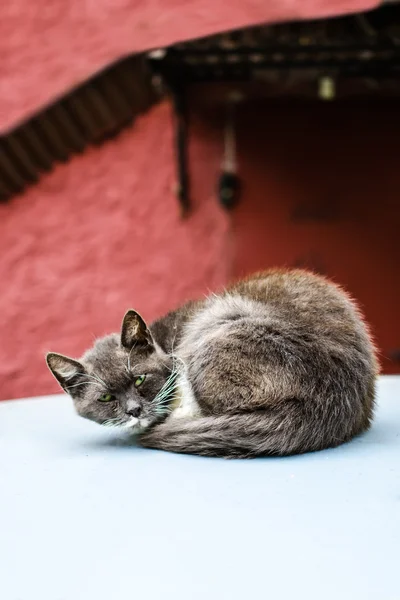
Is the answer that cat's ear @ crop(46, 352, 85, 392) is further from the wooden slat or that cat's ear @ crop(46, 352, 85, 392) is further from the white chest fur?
the wooden slat

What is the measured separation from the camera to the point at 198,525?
1.16 m

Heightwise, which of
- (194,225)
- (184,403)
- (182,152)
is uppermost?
(184,403)

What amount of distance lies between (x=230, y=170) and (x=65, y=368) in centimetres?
239

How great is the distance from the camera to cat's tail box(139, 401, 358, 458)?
157 centimetres

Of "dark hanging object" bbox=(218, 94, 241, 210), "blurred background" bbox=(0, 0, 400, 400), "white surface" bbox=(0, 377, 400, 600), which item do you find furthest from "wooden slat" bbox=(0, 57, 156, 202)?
"white surface" bbox=(0, 377, 400, 600)

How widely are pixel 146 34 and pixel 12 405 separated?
2.06 m

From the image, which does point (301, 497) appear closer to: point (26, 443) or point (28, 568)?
point (28, 568)

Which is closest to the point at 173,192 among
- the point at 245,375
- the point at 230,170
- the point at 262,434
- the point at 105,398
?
the point at 230,170

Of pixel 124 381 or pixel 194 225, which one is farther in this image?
pixel 194 225

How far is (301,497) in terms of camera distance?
4.20 feet

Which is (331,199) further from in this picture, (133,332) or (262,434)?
(262,434)

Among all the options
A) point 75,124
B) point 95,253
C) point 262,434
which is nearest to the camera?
point 262,434

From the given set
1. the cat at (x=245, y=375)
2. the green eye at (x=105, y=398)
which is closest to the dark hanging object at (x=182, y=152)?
the cat at (x=245, y=375)

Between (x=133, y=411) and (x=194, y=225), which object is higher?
(x=133, y=411)
